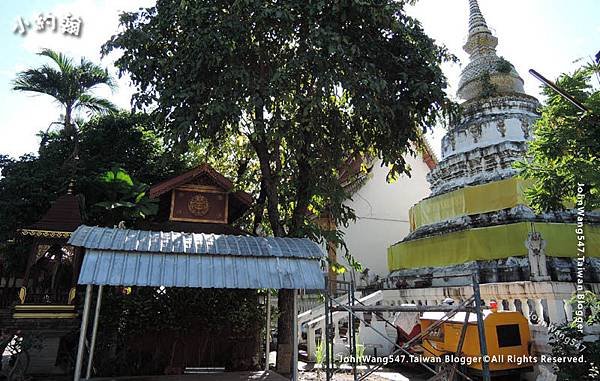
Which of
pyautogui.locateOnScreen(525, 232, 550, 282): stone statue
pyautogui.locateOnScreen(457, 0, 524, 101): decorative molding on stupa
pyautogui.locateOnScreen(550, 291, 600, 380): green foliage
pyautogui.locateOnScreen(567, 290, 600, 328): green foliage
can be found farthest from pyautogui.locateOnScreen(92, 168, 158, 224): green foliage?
pyautogui.locateOnScreen(457, 0, 524, 101): decorative molding on stupa

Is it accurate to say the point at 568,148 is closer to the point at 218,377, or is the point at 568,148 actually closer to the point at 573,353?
the point at 573,353

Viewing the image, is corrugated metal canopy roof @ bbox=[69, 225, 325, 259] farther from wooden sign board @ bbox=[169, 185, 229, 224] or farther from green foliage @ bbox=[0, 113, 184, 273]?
wooden sign board @ bbox=[169, 185, 229, 224]

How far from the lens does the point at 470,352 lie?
7.44 meters

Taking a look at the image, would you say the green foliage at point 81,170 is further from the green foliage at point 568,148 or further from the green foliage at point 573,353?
the green foliage at point 573,353

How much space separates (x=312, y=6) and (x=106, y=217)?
7.65 m

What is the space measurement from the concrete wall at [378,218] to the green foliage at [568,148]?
601 inches

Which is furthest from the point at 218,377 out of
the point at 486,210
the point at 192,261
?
the point at 486,210

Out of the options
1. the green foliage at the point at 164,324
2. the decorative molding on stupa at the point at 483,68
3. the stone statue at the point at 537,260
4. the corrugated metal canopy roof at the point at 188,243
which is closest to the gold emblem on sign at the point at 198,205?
the green foliage at the point at 164,324

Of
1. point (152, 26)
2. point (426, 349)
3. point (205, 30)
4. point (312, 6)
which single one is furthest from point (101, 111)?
point (426, 349)

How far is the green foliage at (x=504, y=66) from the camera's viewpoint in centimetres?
1547

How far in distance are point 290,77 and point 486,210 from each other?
822 centimetres

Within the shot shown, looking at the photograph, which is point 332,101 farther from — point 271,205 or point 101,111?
point 101,111

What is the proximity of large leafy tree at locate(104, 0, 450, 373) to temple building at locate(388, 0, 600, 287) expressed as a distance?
2.53 meters

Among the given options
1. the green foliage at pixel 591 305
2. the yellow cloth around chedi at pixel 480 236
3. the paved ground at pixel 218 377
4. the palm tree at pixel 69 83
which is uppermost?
the palm tree at pixel 69 83
